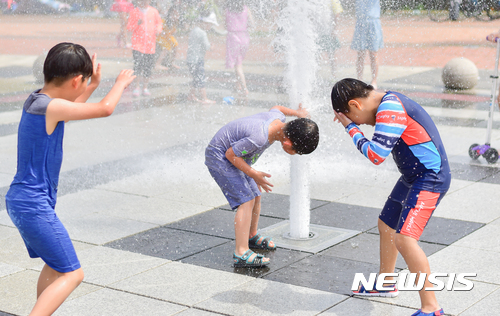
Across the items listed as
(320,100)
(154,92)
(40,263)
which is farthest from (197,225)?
(154,92)

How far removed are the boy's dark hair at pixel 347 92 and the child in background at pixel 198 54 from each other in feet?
26.9

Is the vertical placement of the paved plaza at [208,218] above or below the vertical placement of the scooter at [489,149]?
below

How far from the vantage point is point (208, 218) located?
18.2 ft

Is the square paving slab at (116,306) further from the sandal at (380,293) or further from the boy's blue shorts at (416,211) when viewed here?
the boy's blue shorts at (416,211)

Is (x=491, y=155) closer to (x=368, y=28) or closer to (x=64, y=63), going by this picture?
(x=368, y=28)

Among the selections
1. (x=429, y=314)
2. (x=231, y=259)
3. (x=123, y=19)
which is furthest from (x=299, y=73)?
(x=123, y=19)

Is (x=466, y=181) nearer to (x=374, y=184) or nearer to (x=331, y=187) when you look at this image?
(x=374, y=184)

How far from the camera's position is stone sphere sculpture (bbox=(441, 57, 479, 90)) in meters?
13.0

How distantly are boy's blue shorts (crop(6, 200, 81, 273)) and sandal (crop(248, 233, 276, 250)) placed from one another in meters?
1.88

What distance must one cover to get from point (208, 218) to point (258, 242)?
0.91m

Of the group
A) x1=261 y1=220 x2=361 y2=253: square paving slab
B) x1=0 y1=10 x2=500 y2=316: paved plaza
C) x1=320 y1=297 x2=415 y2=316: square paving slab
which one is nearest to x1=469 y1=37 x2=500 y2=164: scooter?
x1=0 y1=10 x2=500 y2=316: paved plaza

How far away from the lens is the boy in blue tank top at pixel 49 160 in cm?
300

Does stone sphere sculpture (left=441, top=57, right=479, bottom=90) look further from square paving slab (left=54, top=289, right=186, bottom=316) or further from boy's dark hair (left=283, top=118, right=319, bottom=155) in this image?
square paving slab (left=54, top=289, right=186, bottom=316)

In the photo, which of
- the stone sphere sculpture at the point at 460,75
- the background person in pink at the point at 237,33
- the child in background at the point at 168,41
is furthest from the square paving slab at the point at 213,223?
the stone sphere sculpture at the point at 460,75
